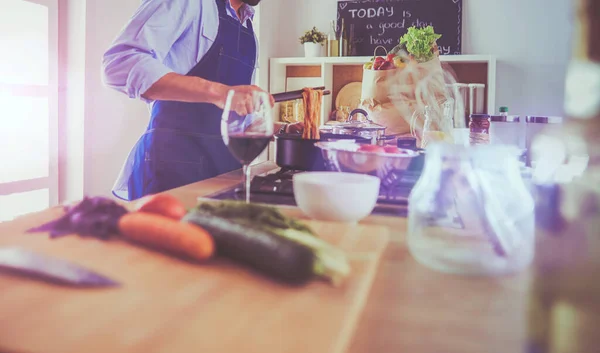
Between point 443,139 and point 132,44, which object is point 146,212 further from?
point 443,139

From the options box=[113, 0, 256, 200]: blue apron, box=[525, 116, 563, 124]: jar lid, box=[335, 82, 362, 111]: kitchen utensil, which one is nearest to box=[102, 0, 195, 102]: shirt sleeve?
box=[113, 0, 256, 200]: blue apron

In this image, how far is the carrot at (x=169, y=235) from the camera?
0.60 metres

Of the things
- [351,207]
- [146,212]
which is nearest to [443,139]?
[351,207]

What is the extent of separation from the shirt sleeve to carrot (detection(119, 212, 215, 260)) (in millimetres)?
902

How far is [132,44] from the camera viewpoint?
154cm

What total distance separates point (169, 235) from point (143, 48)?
1.07 m

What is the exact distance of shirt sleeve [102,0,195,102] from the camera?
1510 mm

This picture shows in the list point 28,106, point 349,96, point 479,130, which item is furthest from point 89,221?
point 349,96

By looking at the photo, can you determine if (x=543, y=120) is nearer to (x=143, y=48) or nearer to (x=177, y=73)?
(x=177, y=73)

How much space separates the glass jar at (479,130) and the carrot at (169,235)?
1.25 m

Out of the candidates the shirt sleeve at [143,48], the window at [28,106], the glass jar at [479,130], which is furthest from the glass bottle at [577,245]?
the window at [28,106]

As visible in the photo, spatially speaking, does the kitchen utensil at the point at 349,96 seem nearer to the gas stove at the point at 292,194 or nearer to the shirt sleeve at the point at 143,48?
the shirt sleeve at the point at 143,48

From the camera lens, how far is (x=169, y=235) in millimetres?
620

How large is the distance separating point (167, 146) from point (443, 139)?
2.87 ft
